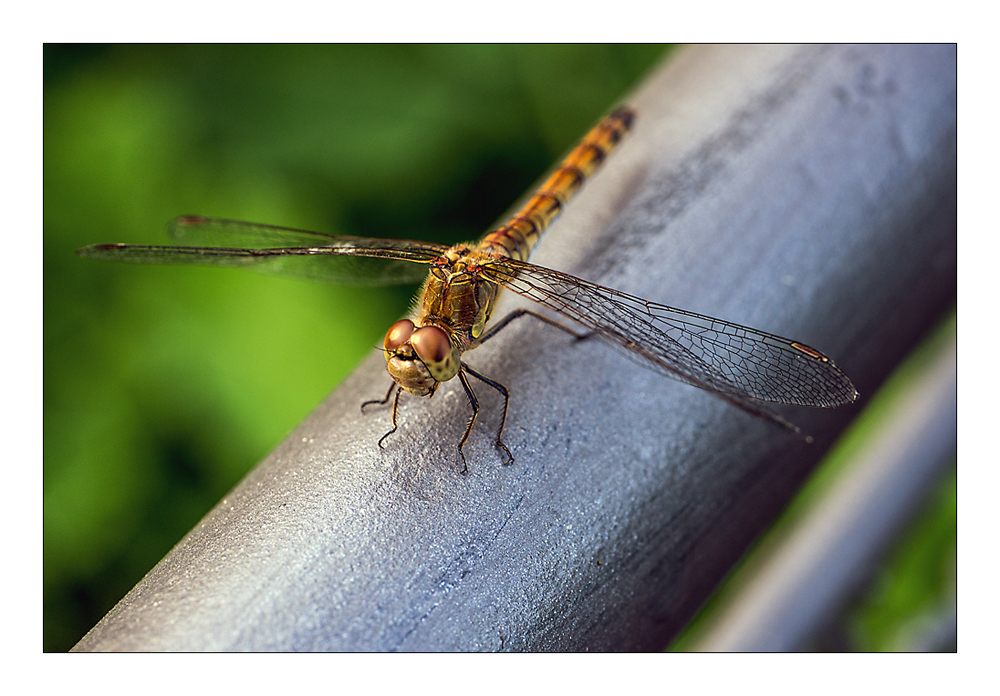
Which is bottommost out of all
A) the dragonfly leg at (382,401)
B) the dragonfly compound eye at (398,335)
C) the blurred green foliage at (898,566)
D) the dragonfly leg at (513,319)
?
the blurred green foliage at (898,566)

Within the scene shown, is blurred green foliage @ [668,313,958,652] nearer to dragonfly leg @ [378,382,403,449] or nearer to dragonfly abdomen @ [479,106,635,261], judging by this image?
dragonfly abdomen @ [479,106,635,261]

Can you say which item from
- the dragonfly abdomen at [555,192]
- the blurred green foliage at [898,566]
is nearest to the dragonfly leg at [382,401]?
the dragonfly abdomen at [555,192]

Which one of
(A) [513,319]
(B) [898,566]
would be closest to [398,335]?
(A) [513,319]

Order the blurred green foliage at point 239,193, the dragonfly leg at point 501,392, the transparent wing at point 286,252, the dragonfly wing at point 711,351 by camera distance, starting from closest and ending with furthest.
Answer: the dragonfly leg at point 501,392 < the dragonfly wing at point 711,351 < the transparent wing at point 286,252 < the blurred green foliage at point 239,193

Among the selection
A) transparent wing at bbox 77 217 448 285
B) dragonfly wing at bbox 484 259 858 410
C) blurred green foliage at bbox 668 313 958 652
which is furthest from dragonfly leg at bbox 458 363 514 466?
blurred green foliage at bbox 668 313 958 652

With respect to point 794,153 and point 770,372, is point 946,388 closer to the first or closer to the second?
point 770,372

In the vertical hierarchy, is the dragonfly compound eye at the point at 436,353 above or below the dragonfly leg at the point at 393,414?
below

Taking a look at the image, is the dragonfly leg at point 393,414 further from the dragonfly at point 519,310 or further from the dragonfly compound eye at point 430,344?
the dragonfly compound eye at point 430,344
